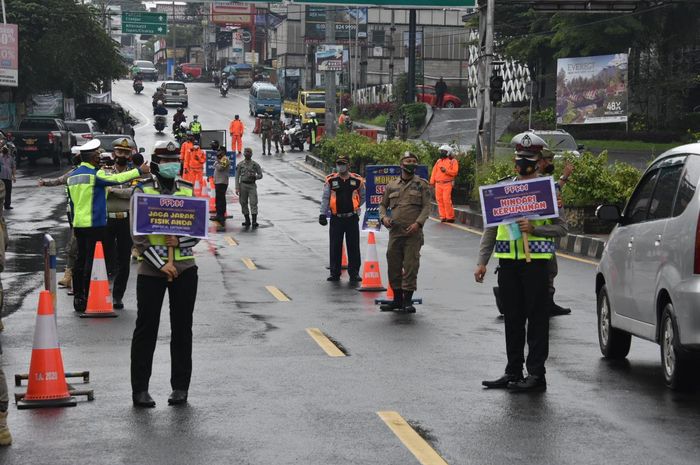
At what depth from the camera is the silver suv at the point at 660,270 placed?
9859 millimetres

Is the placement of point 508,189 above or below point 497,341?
above

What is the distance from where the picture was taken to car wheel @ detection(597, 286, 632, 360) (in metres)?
12.1

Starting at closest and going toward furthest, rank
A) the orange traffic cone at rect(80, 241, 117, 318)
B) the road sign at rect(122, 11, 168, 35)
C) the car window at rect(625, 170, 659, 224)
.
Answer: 1. the car window at rect(625, 170, 659, 224)
2. the orange traffic cone at rect(80, 241, 117, 318)
3. the road sign at rect(122, 11, 168, 35)

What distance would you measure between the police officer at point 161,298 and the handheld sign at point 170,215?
0.23ft

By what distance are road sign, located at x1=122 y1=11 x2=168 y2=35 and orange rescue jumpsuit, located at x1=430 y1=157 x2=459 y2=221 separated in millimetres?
44219

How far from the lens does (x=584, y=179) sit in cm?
2581

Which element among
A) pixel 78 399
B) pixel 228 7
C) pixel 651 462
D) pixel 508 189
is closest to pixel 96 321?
pixel 78 399

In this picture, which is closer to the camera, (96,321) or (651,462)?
(651,462)

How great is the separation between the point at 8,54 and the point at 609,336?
4780 centimetres

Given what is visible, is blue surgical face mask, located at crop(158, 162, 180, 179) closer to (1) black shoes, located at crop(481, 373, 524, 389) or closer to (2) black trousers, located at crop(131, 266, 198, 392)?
(2) black trousers, located at crop(131, 266, 198, 392)

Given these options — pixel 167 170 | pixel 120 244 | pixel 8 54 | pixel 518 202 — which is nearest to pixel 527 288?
pixel 518 202

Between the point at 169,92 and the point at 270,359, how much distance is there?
3067 inches

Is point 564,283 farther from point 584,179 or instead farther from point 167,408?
point 167,408

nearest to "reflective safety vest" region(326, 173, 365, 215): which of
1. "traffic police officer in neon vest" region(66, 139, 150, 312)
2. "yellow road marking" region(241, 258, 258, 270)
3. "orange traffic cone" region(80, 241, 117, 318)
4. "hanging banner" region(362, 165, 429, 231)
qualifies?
"hanging banner" region(362, 165, 429, 231)
